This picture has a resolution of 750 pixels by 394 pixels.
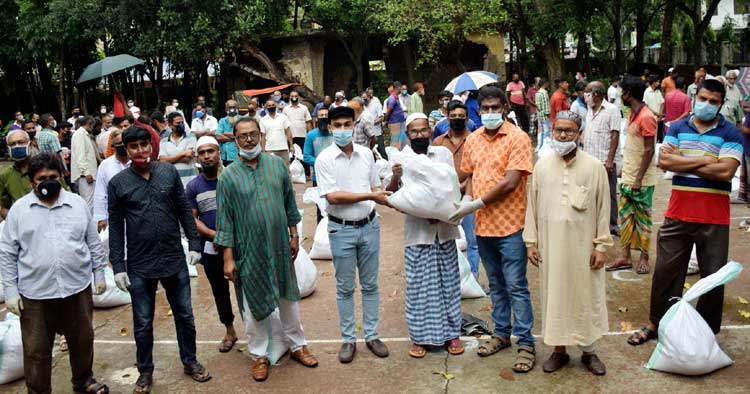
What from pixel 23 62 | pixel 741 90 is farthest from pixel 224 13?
pixel 741 90

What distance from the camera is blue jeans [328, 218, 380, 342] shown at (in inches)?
192

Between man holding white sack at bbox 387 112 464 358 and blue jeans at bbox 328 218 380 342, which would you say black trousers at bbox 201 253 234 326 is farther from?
man holding white sack at bbox 387 112 464 358

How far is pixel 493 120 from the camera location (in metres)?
4.77

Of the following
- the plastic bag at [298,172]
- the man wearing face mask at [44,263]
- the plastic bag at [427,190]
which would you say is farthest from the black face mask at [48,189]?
the plastic bag at [298,172]

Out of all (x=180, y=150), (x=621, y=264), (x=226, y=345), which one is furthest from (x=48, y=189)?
(x=621, y=264)

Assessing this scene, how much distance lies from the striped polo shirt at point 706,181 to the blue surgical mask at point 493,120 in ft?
4.16

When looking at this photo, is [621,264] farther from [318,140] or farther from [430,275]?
[318,140]

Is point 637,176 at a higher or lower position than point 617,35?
lower

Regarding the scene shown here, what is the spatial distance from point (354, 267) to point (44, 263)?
2.08 m

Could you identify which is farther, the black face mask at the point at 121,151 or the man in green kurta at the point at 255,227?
the black face mask at the point at 121,151

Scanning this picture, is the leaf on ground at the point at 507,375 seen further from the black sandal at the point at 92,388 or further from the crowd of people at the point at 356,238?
the black sandal at the point at 92,388

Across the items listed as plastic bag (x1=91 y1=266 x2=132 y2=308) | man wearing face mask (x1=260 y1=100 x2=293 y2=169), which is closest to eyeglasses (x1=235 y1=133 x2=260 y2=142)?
plastic bag (x1=91 y1=266 x2=132 y2=308)

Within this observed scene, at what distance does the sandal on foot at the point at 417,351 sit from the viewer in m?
4.93

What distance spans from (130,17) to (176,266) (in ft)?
64.3
